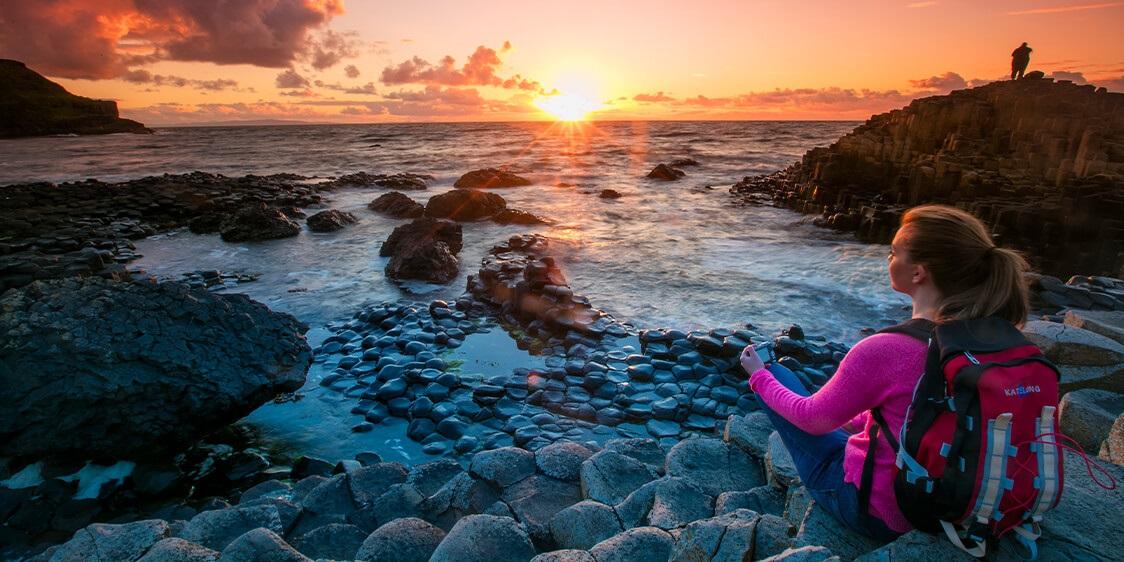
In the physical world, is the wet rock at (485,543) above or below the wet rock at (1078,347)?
below

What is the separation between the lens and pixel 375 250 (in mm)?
13602

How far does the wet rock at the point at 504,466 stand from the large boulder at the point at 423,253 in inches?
259

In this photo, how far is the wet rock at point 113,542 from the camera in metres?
3.16

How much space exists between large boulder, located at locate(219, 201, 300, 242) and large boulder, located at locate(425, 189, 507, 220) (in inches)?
170

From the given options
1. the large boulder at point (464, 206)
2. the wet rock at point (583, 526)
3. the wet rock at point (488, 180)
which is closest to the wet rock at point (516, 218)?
the large boulder at point (464, 206)

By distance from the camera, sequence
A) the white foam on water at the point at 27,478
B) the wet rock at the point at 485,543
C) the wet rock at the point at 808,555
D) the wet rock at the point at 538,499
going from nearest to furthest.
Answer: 1. the wet rock at the point at 808,555
2. the wet rock at the point at 485,543
3. the wet rock at the point at 538,499
4. the white foam on water at the point at 27,478

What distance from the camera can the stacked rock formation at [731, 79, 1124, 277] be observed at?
13.3m

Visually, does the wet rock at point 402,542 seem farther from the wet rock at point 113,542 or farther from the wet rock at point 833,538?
the wet rock at point 833,538

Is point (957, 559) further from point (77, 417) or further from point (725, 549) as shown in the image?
point (77, 417)

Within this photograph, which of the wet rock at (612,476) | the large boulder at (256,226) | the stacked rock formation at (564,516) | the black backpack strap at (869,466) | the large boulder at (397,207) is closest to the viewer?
the black backpack strap at (869,466)

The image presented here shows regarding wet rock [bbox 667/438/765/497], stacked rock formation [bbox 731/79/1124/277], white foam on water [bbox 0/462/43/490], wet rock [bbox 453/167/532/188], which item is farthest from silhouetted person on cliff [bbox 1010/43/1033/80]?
white foam on water [bbox 0/462/43/490]

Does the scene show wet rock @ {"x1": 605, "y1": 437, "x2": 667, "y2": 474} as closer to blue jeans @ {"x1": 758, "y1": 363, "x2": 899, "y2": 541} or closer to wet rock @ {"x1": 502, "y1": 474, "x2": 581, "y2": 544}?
wet rock @ {"x1": 502, "y1": 474, "x2": 581, "y2": 544}

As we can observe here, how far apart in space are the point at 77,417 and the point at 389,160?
4141 centimetres

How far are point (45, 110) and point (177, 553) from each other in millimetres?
130535
